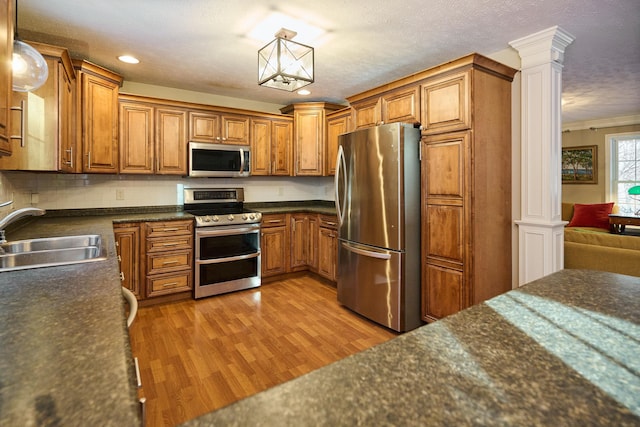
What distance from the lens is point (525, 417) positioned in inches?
18.2

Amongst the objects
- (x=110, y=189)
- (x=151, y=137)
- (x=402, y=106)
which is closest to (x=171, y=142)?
(x=151, y=137)

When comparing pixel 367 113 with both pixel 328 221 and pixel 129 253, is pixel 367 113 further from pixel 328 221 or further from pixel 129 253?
pixel 129 253

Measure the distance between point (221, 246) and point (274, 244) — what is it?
26.5 inches

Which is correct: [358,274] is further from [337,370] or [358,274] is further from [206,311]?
[337,370]

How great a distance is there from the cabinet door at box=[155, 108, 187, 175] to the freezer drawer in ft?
6.55

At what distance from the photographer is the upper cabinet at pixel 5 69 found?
3.60 ft

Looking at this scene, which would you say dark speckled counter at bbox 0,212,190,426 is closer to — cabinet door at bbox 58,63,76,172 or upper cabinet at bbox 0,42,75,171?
upper cabinet at bbox 0,42,75,171

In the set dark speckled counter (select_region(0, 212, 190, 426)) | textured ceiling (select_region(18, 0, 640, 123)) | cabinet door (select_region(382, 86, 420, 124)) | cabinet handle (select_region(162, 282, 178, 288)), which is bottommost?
cabinet handle (select_region(162, 282, 178, 288))

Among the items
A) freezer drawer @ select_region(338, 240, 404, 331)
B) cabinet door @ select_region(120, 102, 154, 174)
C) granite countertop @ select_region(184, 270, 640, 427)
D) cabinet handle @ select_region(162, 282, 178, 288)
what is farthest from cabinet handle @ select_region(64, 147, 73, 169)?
granite countertop @ select_region(184, 270, 640, 427)

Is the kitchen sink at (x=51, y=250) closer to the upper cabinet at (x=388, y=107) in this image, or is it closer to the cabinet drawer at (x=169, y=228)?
the cabinet drawer at (x=169, y=228)

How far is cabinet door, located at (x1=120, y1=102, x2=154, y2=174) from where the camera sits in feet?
11.3

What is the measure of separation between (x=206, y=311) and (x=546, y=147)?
3182 millimetres

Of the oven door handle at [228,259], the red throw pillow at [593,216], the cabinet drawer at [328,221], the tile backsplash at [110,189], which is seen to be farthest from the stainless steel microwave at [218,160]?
the red throw pillow at [593,216]

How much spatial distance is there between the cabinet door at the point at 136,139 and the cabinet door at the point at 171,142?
78 mm
